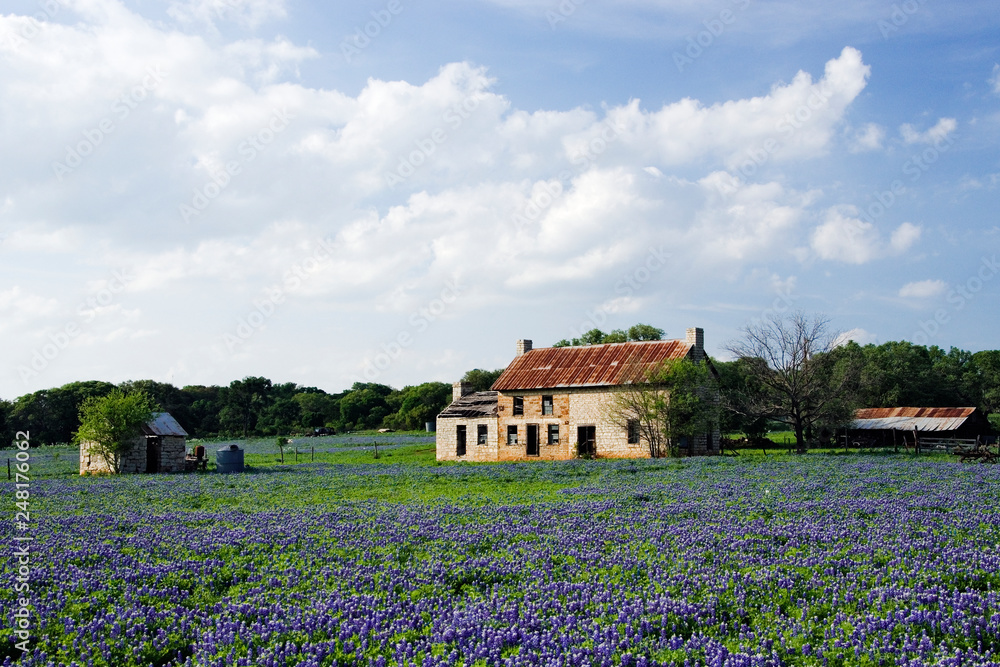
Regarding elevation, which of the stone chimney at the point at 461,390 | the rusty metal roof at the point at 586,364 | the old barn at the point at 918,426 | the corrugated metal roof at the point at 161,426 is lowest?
the old barn at the point at 918,426

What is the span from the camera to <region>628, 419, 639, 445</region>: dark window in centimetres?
4109

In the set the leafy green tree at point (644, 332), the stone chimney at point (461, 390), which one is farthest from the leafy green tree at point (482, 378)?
the stone chimney at point (461, 390)

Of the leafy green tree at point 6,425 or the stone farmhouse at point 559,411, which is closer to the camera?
the stone farmhouse at point 559,411

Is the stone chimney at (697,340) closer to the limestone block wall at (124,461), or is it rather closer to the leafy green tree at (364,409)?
the limestone block wall at (124,461)

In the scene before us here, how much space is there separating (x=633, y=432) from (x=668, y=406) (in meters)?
2.84

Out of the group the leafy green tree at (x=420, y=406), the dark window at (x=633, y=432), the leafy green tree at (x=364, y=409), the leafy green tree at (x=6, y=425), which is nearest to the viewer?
the dark window at (x=633, y=432)

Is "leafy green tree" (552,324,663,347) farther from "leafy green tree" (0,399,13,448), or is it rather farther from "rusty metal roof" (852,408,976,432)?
"leafy green tree" (0,399,13,448)

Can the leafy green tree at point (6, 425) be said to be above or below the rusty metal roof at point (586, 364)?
below

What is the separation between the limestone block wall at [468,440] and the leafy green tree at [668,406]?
343 inches

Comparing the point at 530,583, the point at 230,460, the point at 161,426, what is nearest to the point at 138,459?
the point at 161,426

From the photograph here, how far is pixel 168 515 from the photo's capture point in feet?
51.3

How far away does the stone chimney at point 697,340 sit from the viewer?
43375 millimetres

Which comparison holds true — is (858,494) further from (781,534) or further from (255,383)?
(255,383)

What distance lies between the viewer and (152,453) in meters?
33.3
